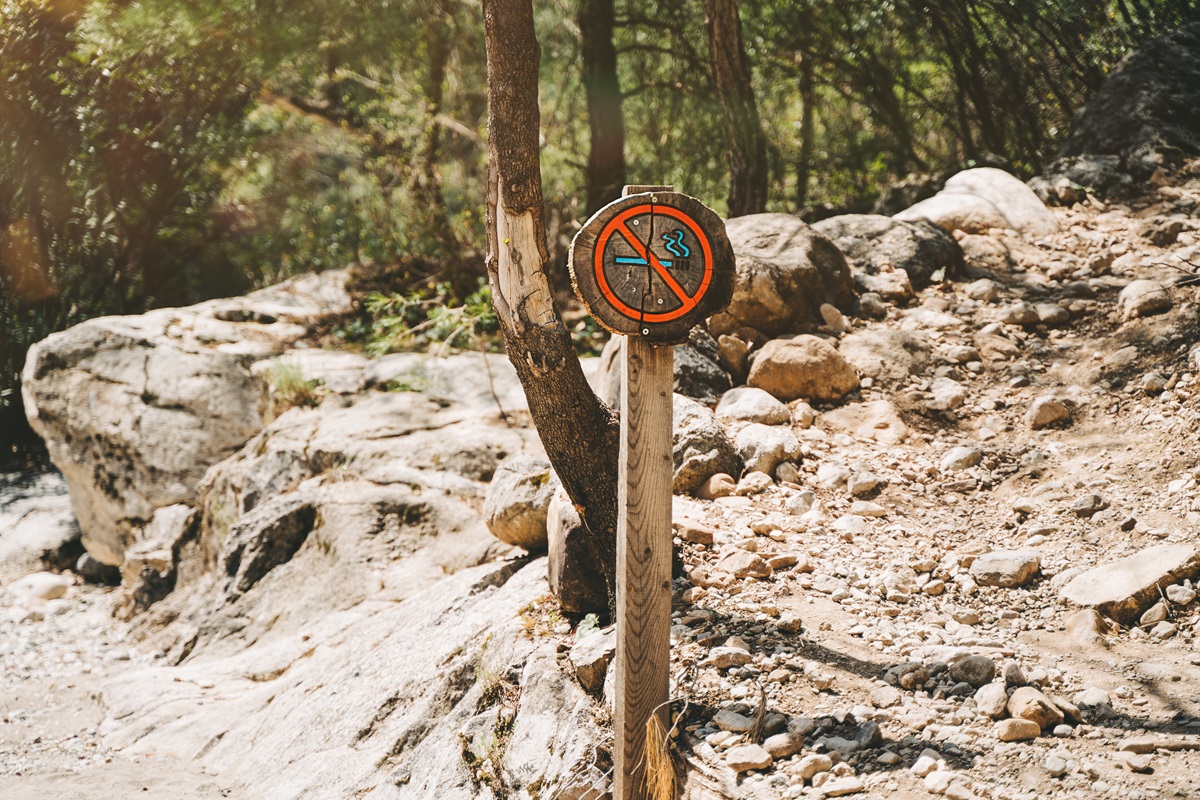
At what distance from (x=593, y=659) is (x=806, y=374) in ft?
7.59

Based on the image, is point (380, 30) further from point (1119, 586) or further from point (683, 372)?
point (1119, 586)

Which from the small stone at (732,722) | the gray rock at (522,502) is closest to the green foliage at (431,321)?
the gray rock at (522,502)

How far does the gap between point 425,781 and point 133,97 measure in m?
9.48

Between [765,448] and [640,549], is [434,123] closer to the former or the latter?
[765,448]

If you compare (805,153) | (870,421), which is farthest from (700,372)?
(805,153)

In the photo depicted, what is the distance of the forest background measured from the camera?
8.21 meters

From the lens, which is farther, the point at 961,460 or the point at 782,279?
the point at 782,279

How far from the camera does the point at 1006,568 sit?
11.4 ft

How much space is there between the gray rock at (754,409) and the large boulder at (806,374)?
113mm

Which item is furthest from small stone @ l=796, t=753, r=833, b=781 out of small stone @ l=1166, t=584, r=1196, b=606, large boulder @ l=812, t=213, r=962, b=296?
large boulder @ l=812, t=213, r=962, b=296

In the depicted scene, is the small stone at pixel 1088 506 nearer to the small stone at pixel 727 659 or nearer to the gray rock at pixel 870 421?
the gray rock at pixel 870 421

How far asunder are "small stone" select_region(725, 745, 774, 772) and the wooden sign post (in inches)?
8.9

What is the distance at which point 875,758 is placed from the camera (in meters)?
2.61

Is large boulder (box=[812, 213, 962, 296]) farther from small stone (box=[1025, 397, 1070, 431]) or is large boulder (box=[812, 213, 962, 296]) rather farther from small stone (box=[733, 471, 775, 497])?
small stone (box=[733, 471, 775, 497])
